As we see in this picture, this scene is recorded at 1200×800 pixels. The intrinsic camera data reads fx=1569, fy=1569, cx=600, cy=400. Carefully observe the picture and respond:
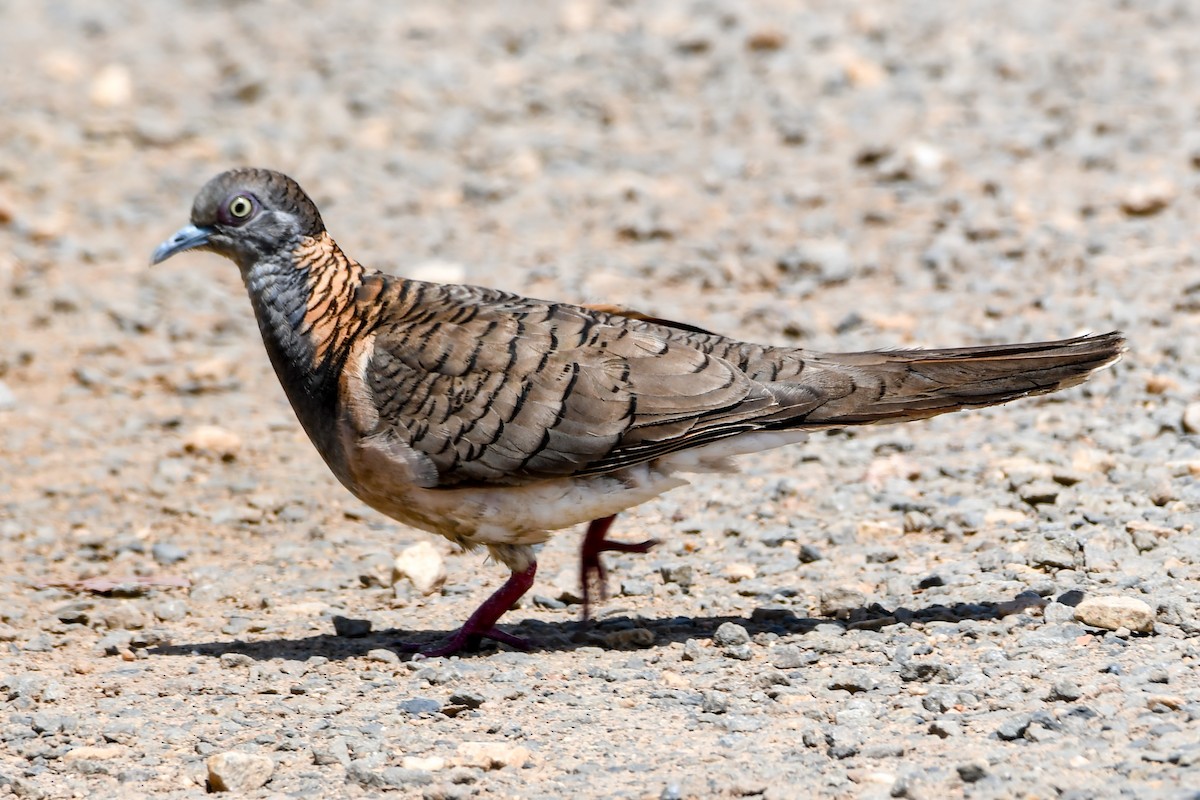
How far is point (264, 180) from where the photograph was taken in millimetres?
5922

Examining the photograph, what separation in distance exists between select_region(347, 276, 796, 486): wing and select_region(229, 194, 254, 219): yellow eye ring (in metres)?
0.68

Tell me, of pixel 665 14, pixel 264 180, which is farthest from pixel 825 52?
pixel 264 180

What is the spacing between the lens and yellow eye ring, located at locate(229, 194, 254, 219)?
5891 mm

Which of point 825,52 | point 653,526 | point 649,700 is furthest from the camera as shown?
point 825,52

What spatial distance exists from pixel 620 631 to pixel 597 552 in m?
0.45

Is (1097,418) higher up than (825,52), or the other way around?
(825,52)

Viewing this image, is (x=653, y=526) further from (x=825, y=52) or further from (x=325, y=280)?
(x=825, y=52)

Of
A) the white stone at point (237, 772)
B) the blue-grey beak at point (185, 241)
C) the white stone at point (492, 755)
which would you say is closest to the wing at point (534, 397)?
the blue-grey beak at point (185, 241)

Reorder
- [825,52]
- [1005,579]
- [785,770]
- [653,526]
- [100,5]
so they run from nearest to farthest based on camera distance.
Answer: [785,770] → [1005,579] → [653,526] → [825,52] → [100,5]

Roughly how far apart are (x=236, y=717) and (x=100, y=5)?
9789 mm

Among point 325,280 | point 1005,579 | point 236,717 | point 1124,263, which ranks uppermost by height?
point 1124,263

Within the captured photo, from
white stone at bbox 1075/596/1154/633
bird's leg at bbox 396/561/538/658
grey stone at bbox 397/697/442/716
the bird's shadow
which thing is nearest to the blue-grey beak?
the bird's shadow

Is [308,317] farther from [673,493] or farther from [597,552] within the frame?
[673,493]

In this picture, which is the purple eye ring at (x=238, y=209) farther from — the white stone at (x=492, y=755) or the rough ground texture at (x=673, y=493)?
the white stone at (x=492, y=755)
